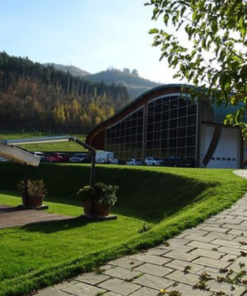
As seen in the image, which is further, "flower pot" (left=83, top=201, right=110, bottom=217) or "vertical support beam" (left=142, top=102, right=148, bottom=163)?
"vertical support beam" (left=142, top=102, right=148, bottom=163)

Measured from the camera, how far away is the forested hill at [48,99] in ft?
393

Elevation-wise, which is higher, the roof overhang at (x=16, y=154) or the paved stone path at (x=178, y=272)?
the roof overhang at (x=16, y=154)

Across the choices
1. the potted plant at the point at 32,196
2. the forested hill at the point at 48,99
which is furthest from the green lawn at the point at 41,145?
the potted plant at the point at 32,196

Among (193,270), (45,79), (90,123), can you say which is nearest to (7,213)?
(193,270)

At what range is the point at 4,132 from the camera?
108 meters

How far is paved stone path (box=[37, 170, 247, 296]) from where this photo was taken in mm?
4457

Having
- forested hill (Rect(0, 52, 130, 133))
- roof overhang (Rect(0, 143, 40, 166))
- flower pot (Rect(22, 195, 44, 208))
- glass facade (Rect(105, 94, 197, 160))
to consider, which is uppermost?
forested hill (Rect(0, 52, 130, 133))

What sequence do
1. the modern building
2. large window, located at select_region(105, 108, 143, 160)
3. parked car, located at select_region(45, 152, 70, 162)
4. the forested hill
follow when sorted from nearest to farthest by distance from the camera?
the modern building → parked car, located at select_region(45, 152, 70, 162) → large window, located at select_region(105, 108, 143, 160) → the forested hill

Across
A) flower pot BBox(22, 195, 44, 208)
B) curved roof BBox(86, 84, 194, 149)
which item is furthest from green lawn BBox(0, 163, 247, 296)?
curved roof BBox(86, 84, 194, 149)

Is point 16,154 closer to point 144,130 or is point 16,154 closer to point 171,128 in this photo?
point 171,128

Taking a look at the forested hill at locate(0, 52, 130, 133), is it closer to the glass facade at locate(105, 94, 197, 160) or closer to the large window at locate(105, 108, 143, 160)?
the large window at locate(105, 108, 143, 160)

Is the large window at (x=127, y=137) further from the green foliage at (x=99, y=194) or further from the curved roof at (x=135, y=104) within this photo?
the green foliage at (x=99, y=194)

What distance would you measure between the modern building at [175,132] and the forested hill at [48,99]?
66089mm

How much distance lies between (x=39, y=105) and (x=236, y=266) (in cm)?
12757
